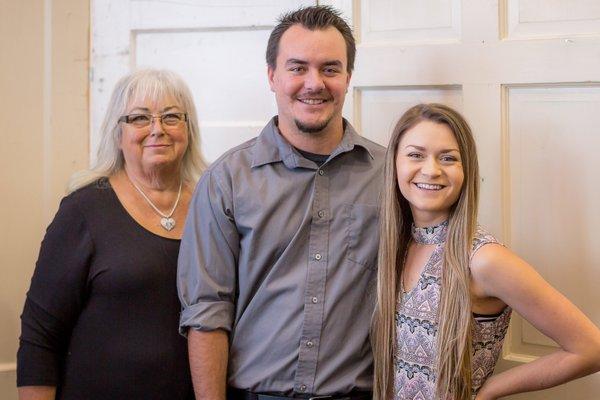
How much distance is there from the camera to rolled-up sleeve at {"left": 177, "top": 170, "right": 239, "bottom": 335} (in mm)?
1611

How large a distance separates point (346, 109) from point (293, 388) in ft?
2.38

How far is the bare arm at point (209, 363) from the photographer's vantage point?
1599mm

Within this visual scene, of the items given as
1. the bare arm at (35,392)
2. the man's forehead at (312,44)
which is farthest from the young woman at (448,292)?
the bare arm at (35,392)

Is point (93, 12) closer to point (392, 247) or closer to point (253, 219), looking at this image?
point (253, 219)

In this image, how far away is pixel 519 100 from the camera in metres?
1.69

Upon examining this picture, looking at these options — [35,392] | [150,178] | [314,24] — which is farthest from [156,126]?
[35,392]

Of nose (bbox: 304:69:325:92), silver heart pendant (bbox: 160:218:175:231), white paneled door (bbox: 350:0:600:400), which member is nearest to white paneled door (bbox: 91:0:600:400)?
white paneled door (bbox: 350:0:600:400)

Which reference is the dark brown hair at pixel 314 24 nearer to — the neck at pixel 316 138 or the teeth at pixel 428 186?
the neck at pixel 316 138

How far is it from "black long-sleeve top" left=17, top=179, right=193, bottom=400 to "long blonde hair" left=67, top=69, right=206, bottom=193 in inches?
4.9

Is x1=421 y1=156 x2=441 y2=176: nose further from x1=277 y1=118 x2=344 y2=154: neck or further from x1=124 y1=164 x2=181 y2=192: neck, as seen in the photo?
x1=124 y1=164 x2=181 y2=192: neck

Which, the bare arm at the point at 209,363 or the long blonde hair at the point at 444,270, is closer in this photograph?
the long blonde hair at the point at 444,270

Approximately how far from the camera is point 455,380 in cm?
141

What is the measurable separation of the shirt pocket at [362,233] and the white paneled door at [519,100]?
11.3 inches

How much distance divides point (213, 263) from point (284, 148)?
0.99 ft
